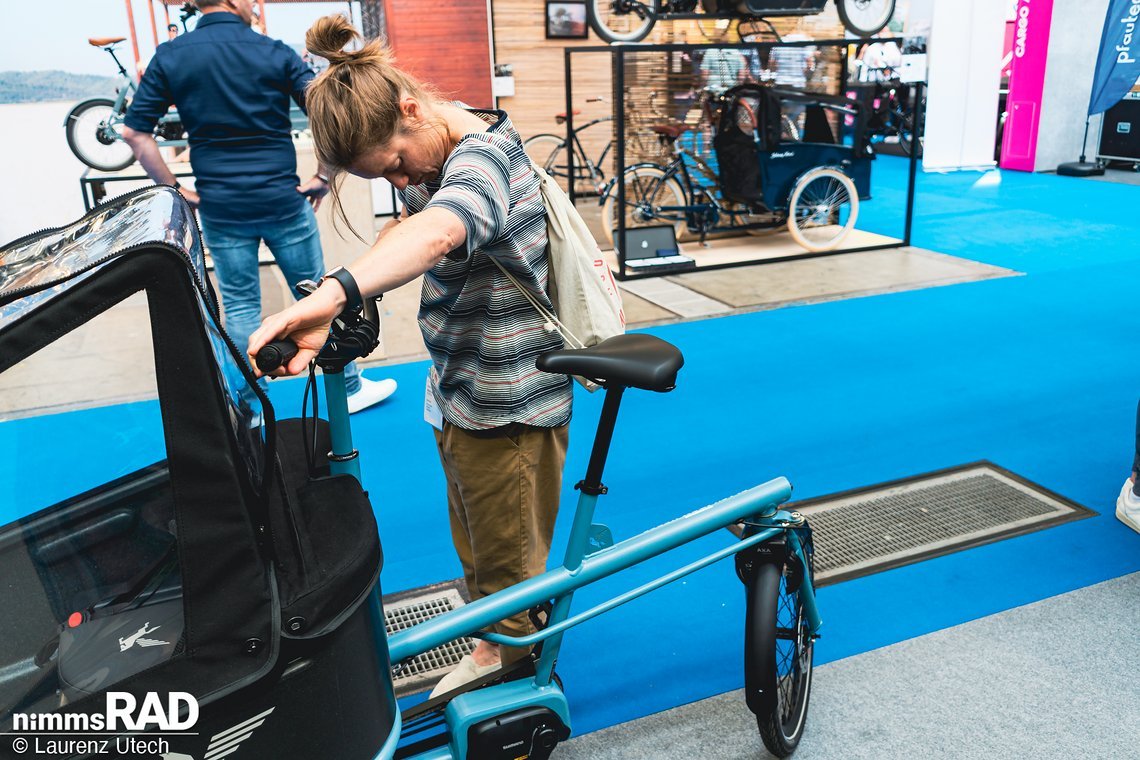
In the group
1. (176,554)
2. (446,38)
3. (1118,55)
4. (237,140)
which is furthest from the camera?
(446,38)

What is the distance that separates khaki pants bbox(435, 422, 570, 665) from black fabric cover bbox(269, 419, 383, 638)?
0.45 m

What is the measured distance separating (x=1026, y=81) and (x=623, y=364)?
38.1 feet

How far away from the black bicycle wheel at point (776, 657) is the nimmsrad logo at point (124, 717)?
120 centimetres

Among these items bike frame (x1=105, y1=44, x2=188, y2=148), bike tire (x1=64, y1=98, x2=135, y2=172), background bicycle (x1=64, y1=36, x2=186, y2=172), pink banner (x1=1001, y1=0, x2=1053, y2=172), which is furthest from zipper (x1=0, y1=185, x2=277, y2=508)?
pink banner (x1=1001, y1=0, x2=1053, y2=172)

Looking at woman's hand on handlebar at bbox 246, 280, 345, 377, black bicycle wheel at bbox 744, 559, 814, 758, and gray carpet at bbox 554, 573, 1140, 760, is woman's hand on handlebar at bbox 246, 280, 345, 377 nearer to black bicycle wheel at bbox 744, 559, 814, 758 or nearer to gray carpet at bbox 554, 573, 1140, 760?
black bicycle wheel at bbox 744, 559, 814, 758

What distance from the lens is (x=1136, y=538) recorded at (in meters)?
3.13

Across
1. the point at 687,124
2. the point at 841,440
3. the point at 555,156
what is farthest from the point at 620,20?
the point at 841,440

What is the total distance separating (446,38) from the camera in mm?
10062

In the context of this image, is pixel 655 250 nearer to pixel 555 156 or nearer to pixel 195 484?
pixel 555 156

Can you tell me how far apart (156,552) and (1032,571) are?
262cm

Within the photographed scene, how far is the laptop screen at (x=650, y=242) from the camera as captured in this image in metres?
7.46

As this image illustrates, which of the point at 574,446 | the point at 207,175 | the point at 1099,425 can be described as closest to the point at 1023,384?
the point at 1099,425

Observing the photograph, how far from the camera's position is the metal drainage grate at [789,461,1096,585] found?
121 inches

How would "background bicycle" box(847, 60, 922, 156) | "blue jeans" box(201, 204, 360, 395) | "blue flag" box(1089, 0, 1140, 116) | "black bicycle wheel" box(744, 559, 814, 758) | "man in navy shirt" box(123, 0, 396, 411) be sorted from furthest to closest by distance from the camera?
"background bicycle" box(847, 60, 922, 156)
"blue flag" box(1089, 0, 1140, 116)
"blue jeans" box(201, 204, 360, 395)
"man in navy shirt" box(123, 0, 396, 411)
"black bicycle wheel" box(744, 559, 814, 758)
